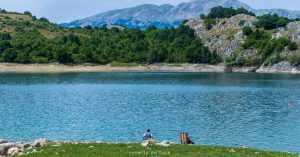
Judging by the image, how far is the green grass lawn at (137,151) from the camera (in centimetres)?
3147

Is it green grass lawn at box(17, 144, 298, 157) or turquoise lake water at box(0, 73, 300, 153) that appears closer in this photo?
green grass lawn at box(17, 144, 298, 157)

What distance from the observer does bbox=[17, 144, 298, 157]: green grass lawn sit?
31.5 m

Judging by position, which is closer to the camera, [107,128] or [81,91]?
[107,128]

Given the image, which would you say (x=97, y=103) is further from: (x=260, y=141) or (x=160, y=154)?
(x=160, y=154)

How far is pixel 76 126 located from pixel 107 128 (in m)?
4.27

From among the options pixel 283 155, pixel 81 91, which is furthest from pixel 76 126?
pixel 81 91

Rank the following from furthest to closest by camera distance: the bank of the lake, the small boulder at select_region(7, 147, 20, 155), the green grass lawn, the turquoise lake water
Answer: the turquoise lake water
the small boulder at select_region(7, 147, 20, 155)
the bank of the lake
the green grass lawn

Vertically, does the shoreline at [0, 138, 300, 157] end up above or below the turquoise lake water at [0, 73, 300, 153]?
above

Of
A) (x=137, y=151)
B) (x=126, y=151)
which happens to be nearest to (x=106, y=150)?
(x=126, y=151)

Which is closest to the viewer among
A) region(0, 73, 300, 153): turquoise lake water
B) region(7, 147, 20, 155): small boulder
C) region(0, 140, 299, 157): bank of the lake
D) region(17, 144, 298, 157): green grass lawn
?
region(17, 144, 298, 157): green grass lawn

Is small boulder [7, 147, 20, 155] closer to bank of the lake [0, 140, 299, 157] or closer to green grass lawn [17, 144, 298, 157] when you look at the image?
bank of the lake [0, 140, 299, 157]

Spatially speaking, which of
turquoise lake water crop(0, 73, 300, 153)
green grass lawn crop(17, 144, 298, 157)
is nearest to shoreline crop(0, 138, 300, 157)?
green grass lawn crop(17, 144, 298, 157)

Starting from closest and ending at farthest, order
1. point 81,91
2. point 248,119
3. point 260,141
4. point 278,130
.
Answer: point 260,141 < point 278,130 < point 248,119 < point 81,91

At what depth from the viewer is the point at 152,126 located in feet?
199
